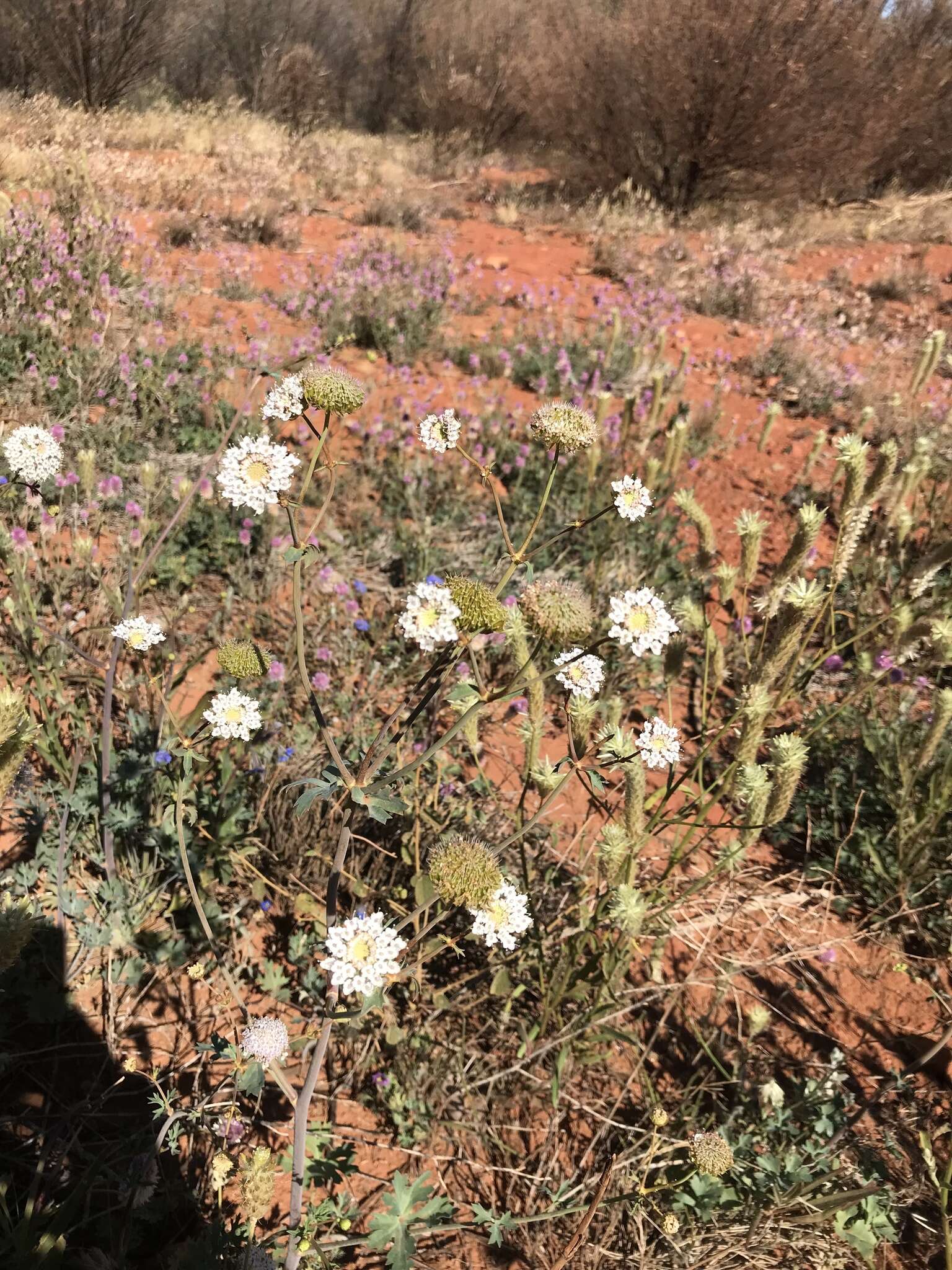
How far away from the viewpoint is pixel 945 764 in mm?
2447

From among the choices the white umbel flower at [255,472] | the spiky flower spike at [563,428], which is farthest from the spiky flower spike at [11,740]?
the spiky flower spike at [563,428]

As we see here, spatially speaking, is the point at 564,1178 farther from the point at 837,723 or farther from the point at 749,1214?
the point at 837,723

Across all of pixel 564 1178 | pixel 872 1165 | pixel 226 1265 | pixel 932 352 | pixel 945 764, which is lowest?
pixel 564 1178

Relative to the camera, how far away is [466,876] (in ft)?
4.77

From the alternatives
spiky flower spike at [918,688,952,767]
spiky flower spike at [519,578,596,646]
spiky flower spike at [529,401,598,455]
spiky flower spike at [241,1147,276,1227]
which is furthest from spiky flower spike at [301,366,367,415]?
spiky flower spike at [918,688,952,767]

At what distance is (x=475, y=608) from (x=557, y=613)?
0.57 feet

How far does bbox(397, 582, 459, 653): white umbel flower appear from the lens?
1.30 meters

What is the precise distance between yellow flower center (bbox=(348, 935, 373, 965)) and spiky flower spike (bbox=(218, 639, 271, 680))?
1.93ft

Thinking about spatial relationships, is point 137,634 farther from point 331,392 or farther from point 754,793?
point 754,793

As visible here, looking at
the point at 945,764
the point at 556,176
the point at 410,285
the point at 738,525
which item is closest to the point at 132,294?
the point at 410,285

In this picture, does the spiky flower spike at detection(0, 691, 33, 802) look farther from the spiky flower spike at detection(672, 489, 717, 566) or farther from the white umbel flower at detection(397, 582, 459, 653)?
the spiky flower spike at detection(672, 489, 717, 566)

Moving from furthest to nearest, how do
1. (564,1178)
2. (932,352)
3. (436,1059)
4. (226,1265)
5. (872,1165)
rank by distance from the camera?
(932,352), (436,1059), (564,1178), (872,1165), (226,1265)

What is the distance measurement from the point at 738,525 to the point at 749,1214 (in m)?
1.86

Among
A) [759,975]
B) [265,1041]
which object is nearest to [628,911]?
[265,1041]
